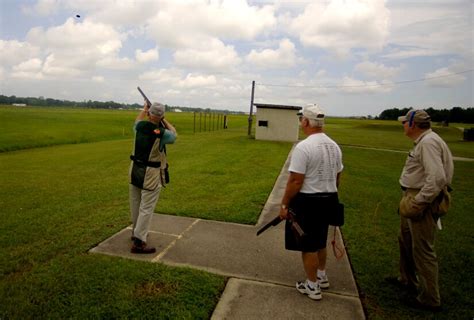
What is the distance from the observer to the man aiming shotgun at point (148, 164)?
4.25 m

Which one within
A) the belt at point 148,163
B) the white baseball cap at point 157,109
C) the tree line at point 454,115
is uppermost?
the tree line at point 454,115

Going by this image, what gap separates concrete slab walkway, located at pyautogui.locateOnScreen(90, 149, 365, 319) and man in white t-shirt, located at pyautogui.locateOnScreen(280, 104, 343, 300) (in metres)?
0.30

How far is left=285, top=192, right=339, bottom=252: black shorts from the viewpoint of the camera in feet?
11.1

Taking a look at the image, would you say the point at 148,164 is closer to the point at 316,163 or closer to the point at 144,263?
the point at 144,263

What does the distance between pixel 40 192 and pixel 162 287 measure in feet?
19.9

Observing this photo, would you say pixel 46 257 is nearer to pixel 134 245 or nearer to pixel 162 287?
pixel 134 245

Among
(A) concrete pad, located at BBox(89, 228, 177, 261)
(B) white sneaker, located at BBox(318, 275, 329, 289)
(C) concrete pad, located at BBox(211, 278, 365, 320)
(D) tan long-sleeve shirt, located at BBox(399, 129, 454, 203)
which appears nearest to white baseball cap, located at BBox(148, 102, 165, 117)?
(A) concrete pad, located at BBox(89, 228, 177, 261)

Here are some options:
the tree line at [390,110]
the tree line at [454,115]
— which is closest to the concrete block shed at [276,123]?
the tree line at [390,110]

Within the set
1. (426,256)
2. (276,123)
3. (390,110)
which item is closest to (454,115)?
(390,110)

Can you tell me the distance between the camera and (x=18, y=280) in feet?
11.9

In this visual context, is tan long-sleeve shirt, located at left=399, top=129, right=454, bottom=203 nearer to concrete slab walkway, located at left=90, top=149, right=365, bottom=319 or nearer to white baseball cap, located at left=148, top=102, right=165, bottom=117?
concrete slab walkway, located at left=90, top=149, right=365, bottom=319

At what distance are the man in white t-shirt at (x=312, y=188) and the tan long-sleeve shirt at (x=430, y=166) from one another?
0.78 m

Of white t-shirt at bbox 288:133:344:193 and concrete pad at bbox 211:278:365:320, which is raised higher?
white t-shirt at bbox 288:133:344:193

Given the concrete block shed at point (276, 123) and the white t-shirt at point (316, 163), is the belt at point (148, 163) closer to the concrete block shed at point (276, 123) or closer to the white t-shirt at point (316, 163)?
the white t-shirt at point (316, 163)
